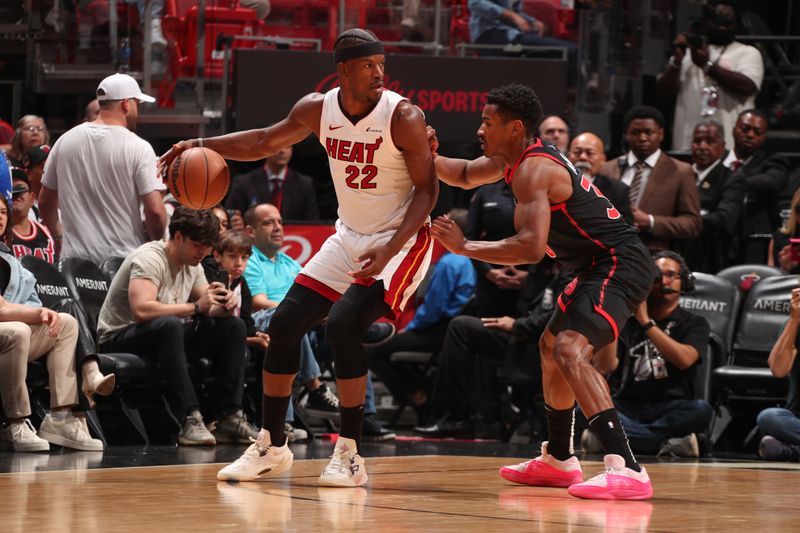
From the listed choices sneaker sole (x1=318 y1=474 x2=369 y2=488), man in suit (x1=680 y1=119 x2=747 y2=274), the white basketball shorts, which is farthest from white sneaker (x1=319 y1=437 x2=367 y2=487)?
man in suit (x1=680 y1=119 x2=747 y2=274)

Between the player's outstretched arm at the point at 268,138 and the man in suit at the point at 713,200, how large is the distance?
15.3ft

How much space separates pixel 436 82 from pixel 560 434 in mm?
5265

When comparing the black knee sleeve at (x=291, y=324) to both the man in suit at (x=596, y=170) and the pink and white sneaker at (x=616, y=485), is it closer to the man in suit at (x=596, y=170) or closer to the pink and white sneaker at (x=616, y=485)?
the pink and white sneaker at (x=616, y=485)

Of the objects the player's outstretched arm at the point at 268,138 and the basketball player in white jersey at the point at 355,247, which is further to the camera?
the player's outstretched arm at the point at 268,138

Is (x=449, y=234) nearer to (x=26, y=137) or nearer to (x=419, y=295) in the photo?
(x=419, y=295)

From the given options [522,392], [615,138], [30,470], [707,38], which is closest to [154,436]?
[30,470]

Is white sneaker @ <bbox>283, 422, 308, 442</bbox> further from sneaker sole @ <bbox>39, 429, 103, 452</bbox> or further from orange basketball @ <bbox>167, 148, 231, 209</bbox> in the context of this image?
orange basketball @ <bbox>167, 148, 231, 209</bbox>

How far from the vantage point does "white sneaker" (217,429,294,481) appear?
5.62m

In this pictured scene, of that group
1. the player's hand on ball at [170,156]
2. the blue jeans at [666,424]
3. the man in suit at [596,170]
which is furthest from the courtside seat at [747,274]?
the player's hand on ball at [170,156]

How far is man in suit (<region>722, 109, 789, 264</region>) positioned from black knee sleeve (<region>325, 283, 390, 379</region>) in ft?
17.4

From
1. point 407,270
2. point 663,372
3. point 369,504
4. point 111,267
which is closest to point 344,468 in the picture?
point 369,504

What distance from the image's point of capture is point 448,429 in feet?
29.6

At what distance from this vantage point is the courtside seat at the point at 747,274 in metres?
9.21

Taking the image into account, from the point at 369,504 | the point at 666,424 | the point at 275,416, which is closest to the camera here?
the point at 369,504
